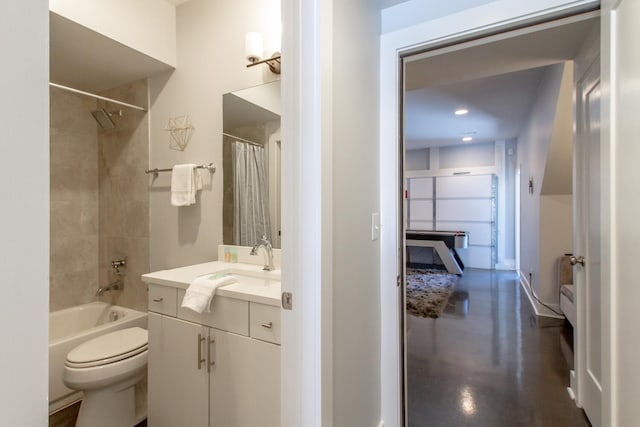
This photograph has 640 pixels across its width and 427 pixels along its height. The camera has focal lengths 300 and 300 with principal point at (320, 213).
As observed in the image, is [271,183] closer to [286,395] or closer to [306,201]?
[306,201]

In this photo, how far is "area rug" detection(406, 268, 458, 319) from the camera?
367 centimetres

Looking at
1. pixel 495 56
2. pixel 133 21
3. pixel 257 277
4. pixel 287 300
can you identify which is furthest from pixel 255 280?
pixel 495 56

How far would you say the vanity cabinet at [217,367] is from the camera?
1258 mm

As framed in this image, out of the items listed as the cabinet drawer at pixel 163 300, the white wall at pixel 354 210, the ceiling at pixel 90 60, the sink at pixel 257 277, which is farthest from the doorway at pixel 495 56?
the ceiling at pixel 90 60

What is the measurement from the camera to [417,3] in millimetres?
1487

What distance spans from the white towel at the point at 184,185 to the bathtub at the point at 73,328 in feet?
3.38

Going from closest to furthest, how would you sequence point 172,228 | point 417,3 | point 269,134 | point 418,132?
point 417,3 < point 269,134 < point 172,228 < point 418,132

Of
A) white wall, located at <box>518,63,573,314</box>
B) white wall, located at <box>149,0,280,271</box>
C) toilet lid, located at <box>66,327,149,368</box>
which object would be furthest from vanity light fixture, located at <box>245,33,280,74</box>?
white wall, located at <box>518,63,573,314</box>

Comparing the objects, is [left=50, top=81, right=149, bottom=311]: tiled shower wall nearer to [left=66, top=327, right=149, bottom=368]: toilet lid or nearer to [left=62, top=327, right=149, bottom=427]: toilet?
[left=66, top=327, right=149, bottom=368]: toilet lid

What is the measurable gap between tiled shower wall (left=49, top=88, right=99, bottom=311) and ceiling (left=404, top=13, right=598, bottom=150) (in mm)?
2800

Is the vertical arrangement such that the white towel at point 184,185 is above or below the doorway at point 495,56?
below

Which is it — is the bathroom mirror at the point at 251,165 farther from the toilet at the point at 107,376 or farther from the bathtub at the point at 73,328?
the bathtub at the point at 73,328
